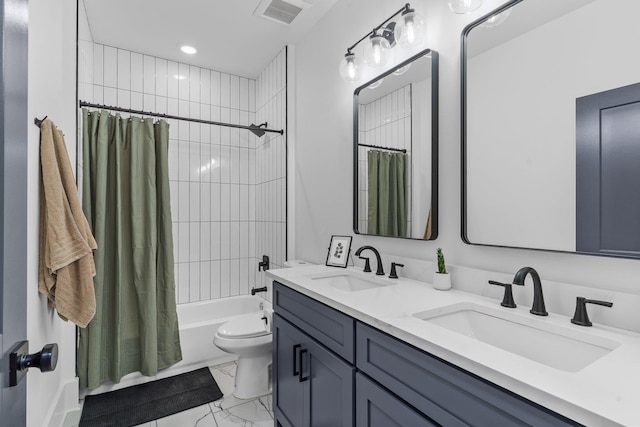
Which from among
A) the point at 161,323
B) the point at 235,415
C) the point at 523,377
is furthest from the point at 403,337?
the point at 161,323

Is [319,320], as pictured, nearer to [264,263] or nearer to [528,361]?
[528,361]

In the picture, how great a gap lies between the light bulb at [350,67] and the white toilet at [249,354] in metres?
1.22

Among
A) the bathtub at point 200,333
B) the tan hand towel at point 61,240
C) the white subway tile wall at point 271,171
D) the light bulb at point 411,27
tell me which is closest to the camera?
the tan hand towel at point 61,240

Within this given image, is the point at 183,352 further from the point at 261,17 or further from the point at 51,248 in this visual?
the point at 261,17

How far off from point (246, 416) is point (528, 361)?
180 centimetres

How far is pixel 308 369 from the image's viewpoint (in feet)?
4.44

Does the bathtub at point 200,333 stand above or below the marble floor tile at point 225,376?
above

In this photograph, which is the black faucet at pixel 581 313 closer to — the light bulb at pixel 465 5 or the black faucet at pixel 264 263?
the light bulb at pixel 465 5

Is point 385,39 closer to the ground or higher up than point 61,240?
higher up

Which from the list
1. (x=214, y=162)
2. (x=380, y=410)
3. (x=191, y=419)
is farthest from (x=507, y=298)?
(x=214, y=162)

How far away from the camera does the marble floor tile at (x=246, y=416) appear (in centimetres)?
186

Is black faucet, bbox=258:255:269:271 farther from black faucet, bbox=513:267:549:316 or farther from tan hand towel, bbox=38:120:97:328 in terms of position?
black faucet, bbox=513:267:549:316

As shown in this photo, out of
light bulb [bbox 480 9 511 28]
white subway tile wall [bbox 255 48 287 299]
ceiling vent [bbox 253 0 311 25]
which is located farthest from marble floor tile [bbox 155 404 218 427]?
ceiling vent [bbox 253 0 311 25]

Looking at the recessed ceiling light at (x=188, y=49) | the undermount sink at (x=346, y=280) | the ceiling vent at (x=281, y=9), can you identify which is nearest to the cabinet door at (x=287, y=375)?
the undermount sink at (x=346, y=280)
